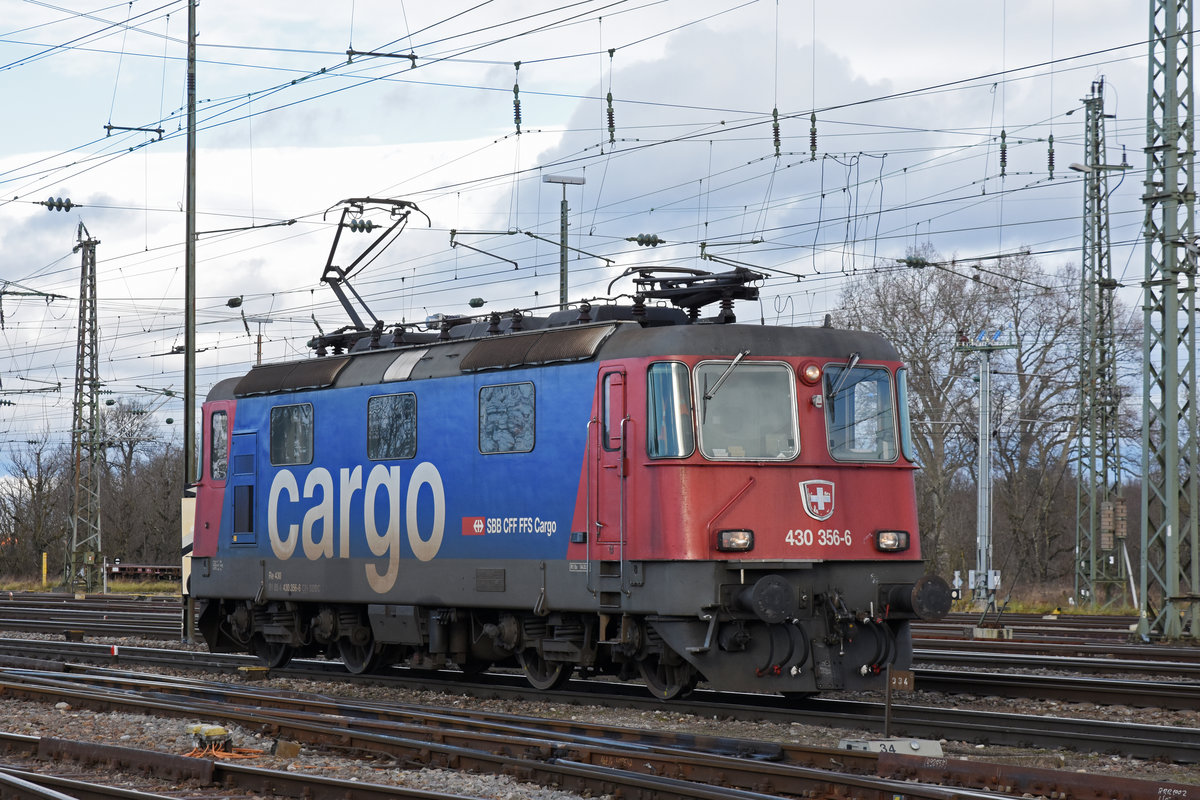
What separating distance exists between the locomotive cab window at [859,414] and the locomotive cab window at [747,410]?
428 millimetres

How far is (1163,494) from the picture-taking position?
22562 mm

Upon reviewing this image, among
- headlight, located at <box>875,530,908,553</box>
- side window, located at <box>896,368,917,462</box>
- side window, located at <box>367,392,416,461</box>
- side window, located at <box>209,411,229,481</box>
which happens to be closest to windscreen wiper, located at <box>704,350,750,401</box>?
side window, located at <box>896,368,917,462</box>

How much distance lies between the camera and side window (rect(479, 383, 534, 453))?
47.8ft

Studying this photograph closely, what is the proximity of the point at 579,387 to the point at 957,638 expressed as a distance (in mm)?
10804

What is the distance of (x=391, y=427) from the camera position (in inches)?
642

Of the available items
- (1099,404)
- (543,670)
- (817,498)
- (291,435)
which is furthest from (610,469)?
(1099,404)

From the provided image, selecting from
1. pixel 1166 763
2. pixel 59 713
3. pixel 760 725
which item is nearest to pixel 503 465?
pixel 760 725

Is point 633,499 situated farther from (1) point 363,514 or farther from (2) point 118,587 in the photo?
(2) point 118,587

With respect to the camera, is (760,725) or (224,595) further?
(224,595)

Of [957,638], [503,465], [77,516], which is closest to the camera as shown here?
[503,465]

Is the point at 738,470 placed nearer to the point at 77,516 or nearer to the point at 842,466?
the point at 842,466

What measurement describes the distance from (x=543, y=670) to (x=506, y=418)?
2.62m

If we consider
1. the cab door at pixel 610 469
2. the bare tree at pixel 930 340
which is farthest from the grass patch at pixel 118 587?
the cab door at pixel 610 469

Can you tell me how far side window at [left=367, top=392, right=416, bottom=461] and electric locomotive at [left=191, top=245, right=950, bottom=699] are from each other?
0.10ft
